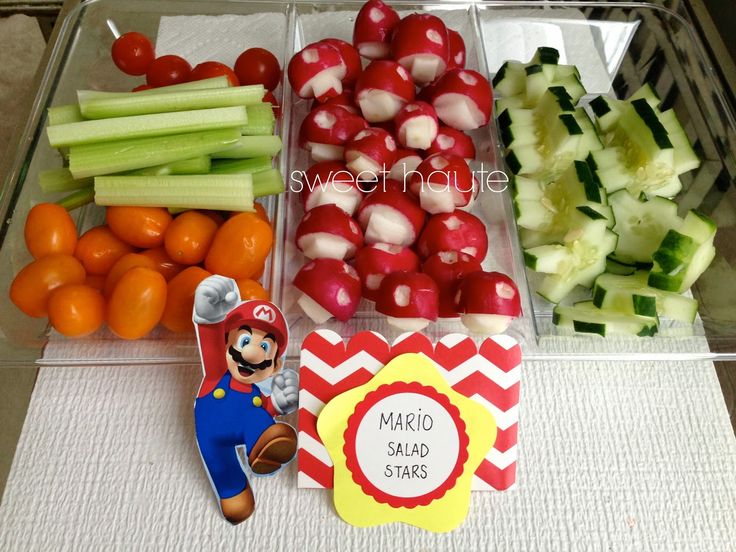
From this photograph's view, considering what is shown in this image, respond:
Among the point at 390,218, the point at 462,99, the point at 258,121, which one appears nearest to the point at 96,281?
the point at 258,121

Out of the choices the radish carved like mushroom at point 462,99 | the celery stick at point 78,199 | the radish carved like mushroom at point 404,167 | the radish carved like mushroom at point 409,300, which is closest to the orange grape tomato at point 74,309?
the celery stick at point 78,199

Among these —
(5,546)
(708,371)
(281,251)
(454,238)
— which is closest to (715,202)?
(708,371)

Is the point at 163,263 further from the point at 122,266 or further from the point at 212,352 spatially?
the point at 212,352

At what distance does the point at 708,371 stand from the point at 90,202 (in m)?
1.11

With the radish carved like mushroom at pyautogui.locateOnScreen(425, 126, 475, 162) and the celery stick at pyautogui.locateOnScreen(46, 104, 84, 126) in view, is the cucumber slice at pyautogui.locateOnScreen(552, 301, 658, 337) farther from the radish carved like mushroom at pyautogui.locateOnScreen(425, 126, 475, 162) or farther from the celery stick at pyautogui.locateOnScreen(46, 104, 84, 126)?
the celery stick at pyautogui.locateOnScreen(46, 104, 84, 126)

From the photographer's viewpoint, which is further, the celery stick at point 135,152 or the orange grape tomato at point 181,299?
the celery stick at point 135,152

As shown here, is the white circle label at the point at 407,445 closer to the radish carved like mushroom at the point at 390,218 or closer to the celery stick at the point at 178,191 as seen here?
the radish carved like mushroom at the point at 390,218

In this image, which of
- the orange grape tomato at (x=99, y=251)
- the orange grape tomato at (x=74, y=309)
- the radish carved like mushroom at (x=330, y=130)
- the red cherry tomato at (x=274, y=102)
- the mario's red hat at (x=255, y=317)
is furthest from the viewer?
the red cherry tomato at (x=274, y=102)

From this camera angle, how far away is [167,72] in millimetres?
1201

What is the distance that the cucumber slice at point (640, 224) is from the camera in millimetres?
1008

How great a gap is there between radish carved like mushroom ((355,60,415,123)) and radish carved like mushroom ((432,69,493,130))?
6 cm

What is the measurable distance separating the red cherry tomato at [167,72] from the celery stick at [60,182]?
0.88 feet

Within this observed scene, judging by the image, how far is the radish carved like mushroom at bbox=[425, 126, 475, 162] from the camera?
111cm

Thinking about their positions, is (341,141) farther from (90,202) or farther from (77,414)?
(77,414)
